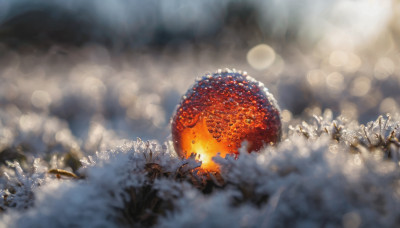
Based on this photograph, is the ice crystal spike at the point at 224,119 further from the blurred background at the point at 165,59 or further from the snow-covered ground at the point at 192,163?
the blurred background at the point at 165,59

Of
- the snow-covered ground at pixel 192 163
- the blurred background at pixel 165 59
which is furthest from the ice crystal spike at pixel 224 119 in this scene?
the blurred background at pixel 165 59

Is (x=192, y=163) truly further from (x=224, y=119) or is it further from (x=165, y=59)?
(x=165, y=59)

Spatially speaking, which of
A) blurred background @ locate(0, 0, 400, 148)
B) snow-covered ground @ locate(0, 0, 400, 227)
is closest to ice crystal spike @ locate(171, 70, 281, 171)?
snow-covered ground @ locate(0, 0, 400, 227)

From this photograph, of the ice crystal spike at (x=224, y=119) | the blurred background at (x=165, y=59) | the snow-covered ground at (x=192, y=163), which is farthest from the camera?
the blurred background at (x=165, y=59)

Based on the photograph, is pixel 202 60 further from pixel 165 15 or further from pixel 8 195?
pixel 8 195

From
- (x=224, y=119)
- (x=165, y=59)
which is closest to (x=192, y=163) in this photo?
(x=224, y=119)

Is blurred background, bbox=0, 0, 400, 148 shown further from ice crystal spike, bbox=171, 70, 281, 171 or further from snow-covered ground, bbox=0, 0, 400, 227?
ice crystal spike, bbox=171, 70, 281, 171
